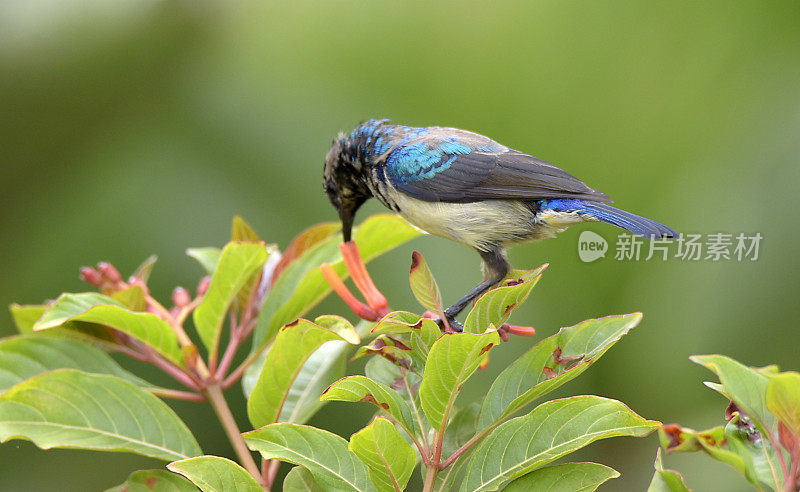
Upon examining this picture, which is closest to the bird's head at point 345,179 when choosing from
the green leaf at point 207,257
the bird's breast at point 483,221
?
the bird's breast at point 483,221

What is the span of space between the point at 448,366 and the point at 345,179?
4.53 feet

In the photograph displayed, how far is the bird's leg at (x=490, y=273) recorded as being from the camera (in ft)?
7.27

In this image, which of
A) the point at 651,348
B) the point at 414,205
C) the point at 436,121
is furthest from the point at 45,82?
the point at 651,348

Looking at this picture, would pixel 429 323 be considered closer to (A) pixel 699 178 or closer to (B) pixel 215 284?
(B) pixel 215 284

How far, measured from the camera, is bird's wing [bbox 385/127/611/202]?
7.04ft

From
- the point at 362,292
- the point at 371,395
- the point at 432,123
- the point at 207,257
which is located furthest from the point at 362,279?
the point at 432,123

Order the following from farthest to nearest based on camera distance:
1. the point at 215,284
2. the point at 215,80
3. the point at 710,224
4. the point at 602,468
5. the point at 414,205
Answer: the point at 215,80 → the point at 710,224 → the point at 414,205 → the point at 215,284 → the point at 602,468

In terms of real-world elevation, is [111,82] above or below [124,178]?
above

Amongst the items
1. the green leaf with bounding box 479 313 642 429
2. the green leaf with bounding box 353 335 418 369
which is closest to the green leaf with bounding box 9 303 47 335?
the green leaf with bounding box 353 335 418 369

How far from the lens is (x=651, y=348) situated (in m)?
3.77

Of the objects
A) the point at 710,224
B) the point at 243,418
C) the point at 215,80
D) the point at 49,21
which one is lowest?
the point at 243,418

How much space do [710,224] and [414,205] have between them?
80.7 inches

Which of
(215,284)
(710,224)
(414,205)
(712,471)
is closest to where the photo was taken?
(215,284)

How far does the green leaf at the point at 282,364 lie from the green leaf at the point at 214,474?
0.22 metres
